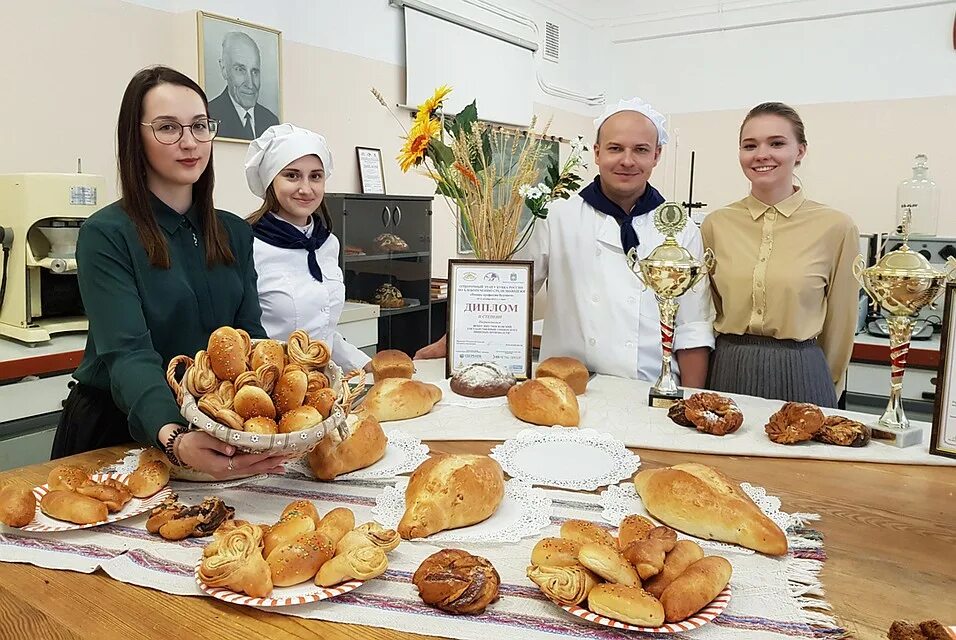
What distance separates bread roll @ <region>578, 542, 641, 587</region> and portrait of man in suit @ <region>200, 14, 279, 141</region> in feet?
10.5

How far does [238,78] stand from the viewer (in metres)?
3.60

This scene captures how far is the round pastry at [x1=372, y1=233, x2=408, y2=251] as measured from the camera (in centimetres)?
420

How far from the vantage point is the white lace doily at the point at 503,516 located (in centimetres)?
102

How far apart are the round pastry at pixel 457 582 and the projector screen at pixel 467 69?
4199 millimetres

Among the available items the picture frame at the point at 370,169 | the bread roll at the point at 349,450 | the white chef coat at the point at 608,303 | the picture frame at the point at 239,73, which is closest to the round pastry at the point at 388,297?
the picture frame at the point at 370,169

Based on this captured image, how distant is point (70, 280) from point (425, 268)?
2238mm

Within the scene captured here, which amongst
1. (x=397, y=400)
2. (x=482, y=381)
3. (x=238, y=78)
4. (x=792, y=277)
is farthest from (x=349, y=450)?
(x=238, y=78)

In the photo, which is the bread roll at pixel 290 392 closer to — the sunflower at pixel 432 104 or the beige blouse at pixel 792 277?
the sunflower at pixel 432 104

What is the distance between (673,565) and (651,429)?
70 cm

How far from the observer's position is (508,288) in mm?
1931

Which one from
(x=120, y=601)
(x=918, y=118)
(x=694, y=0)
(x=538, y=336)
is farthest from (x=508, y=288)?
(x=694, y=0)

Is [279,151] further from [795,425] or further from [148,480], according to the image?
[795,425]

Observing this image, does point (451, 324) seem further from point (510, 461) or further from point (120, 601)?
point (120, 601)

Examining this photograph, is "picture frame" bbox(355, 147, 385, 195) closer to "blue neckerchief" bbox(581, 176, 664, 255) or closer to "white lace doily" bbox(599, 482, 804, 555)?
"blue neckerchief" bbox(581, 176, 664, 255)
